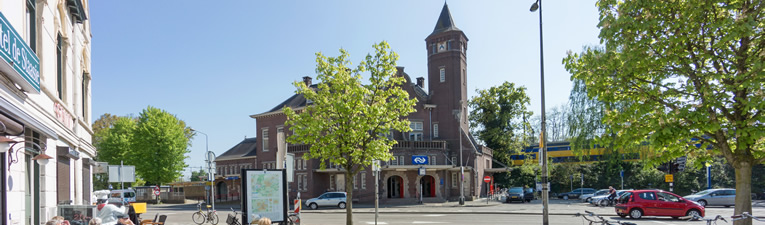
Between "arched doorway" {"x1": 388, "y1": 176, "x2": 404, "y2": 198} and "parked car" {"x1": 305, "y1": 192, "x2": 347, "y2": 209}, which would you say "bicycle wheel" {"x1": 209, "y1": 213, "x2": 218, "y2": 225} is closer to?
"parked car" {"x1": 305, "y1": 192, "x2": 347, "y2": 209}

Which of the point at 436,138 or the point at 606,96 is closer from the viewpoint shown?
the point at 606,96

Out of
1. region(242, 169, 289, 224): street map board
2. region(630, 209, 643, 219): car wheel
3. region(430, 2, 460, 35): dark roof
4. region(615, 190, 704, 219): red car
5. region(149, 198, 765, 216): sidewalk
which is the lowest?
region(149, 198, 765, 216): sidewalk

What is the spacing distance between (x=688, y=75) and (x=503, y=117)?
4949 centimetres

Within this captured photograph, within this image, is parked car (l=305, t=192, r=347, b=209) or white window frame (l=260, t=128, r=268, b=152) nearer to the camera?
parked car (l=305, t=192, r=347, b=209)

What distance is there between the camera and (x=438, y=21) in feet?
175

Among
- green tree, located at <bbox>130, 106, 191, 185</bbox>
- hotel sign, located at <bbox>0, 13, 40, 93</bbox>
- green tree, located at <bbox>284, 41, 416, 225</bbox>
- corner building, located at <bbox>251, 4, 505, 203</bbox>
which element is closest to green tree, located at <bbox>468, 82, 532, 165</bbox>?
corner building, located at <bbox>251, 4, 505, 203</bbox>

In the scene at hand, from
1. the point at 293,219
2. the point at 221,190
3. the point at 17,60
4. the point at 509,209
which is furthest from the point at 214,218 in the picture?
the point at 221,190

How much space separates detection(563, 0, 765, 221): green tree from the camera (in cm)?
964

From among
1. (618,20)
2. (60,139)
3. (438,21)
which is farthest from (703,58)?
(438,21)

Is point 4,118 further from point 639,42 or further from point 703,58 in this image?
point 703,58

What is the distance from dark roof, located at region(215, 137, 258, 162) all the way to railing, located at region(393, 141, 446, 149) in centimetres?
2167

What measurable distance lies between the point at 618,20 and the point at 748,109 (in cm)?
275

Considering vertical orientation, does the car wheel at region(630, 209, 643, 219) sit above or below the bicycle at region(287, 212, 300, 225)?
below

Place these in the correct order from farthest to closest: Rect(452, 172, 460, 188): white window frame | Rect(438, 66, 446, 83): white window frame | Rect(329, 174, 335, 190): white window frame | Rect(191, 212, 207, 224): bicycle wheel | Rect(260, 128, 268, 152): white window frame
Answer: Rect(260, 128, 268, 152): white window frame, Rect(438, 66, 446, 83): white window frame, Rect(329, 174, 335, 190): white window frame, Rect(452, 172, 460, 188): white window frame, Rect(191, 212, 207, 224): bicycle wheel
